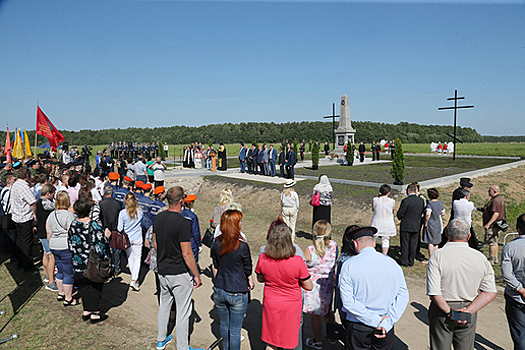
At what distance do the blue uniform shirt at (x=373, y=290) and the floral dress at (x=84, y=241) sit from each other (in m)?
3.24

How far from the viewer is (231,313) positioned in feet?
11.9

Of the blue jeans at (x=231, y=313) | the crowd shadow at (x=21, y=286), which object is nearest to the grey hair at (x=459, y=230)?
the blue jeans at (x=231, y=313)

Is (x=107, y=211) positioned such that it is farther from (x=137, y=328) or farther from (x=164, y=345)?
(x=164, y=345)

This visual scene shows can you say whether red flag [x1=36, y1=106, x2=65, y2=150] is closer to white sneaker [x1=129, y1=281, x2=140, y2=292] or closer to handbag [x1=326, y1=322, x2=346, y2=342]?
white sneaker [x1=129, y1=281, x2=140, y2=292]

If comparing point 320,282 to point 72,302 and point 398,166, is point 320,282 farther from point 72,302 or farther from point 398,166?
point 398,166

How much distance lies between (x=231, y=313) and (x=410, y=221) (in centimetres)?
459

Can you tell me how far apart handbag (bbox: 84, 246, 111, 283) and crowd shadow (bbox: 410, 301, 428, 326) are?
14.3 ft

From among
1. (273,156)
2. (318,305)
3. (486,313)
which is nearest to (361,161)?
(273,156)

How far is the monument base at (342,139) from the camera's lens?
90.3ft

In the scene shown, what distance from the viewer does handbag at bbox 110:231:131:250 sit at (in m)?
5.31

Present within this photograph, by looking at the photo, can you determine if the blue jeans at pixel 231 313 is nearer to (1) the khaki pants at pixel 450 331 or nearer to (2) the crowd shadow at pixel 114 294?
(1) the khaki pants at pixel 450 331

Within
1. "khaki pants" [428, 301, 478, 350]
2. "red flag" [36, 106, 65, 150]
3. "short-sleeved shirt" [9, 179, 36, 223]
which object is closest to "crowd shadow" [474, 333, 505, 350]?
"khaki pants" [428, 301, 478, 350]

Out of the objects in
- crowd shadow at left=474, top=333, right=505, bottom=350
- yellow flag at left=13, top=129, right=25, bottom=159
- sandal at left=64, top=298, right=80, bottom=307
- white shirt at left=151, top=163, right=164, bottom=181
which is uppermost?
yellow flag at left=13, top=129, right=25, bottom=159

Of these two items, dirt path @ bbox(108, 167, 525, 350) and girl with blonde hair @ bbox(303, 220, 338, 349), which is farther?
dirt path @ bbox(108, 167, 525, 350)
